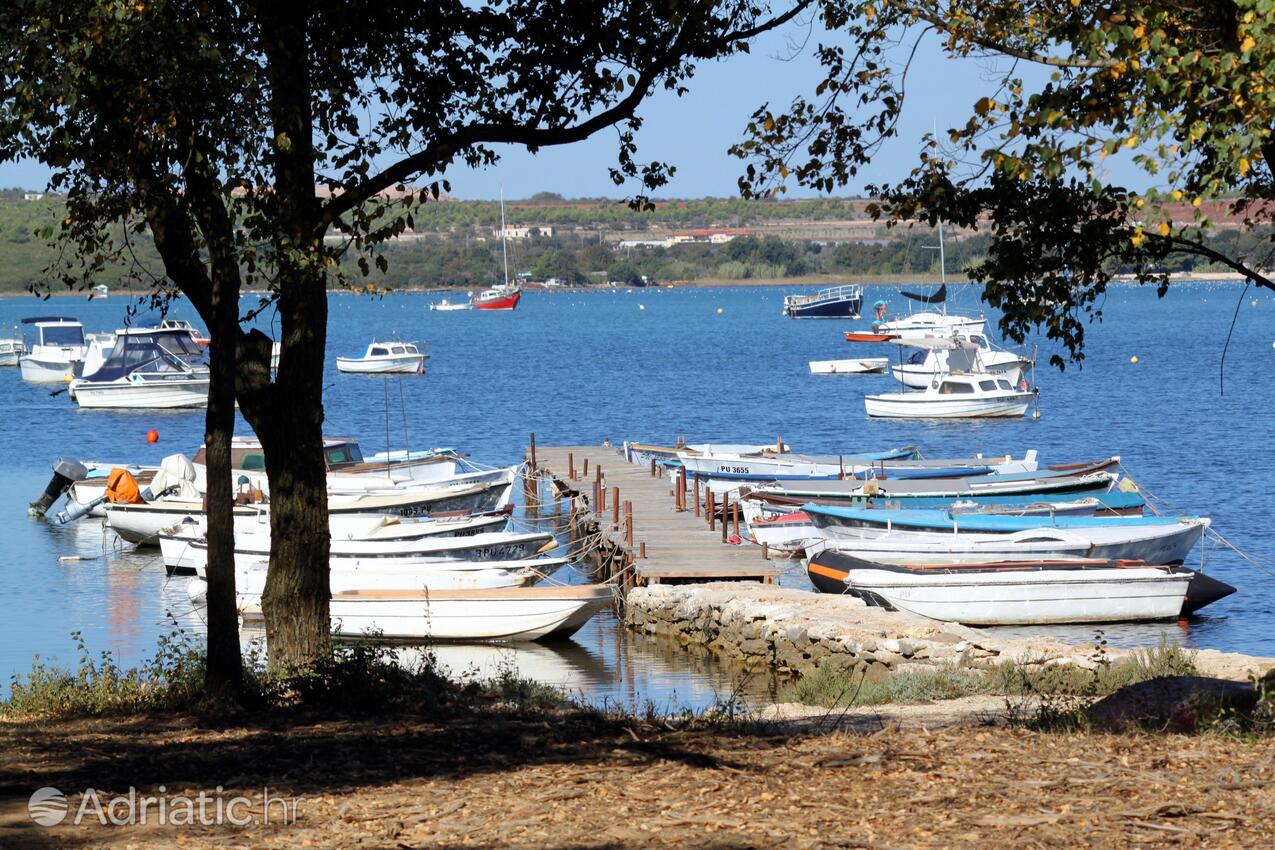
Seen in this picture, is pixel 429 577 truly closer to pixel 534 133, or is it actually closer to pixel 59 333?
pixel 534 133

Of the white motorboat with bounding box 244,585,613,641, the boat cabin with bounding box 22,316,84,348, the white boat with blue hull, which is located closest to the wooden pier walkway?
the white motorboat with bounding box 244,585,613,641

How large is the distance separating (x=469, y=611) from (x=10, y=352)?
85.9m

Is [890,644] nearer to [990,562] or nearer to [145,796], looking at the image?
[990,562]

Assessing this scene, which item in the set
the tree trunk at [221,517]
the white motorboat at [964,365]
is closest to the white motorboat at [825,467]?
the white motorboat at [964,365]

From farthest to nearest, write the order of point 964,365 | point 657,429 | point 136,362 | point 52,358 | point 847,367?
point 847,367, point 52,358, point 136,362, point 964,365, point 657,429

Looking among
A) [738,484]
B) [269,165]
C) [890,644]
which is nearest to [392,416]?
[738,484]

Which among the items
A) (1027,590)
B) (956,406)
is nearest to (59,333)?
(956,406)

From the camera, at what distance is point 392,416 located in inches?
2527

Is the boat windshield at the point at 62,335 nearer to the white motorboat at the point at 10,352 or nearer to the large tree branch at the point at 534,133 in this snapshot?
the white motorboat at the point at 10,352

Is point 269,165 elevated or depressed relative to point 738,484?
elevated

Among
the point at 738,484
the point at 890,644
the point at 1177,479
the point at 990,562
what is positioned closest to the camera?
the point at 890,644

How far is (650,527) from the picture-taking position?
2780 centimetres

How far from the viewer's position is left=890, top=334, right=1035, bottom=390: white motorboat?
199 ft

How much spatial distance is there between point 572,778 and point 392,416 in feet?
188
